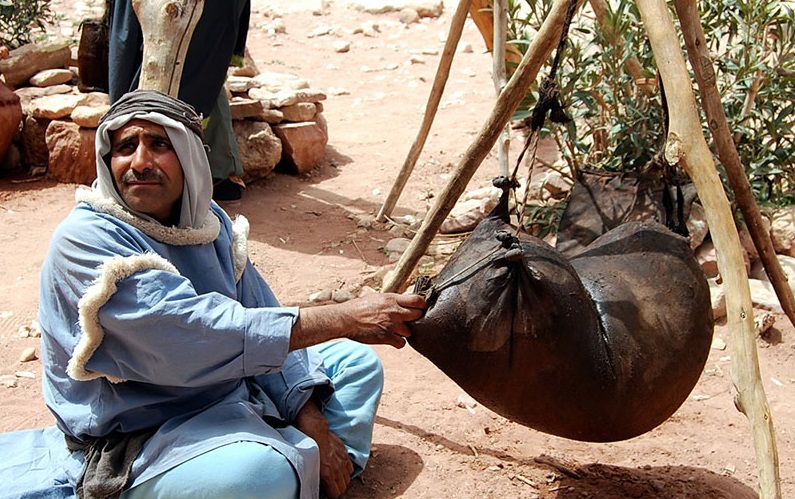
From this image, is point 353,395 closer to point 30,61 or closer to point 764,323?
point 764,323

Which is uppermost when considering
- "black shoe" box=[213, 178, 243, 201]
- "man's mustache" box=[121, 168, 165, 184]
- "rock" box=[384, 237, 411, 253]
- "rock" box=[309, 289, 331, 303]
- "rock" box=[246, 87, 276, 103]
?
"man's mustache" box=[121, 168, 165, 184]

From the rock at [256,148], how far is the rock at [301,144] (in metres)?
0.17

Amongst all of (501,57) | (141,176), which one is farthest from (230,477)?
(501,57)

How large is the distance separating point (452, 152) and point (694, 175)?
492 centimetres

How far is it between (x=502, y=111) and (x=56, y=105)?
4.84 meters

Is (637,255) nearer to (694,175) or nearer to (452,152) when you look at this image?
(694,175)

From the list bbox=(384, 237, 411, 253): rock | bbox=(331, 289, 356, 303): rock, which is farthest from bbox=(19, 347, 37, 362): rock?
bbox=(384, 237, 411, 253): rock

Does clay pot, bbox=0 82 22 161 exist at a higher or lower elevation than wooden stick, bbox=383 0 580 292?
lower

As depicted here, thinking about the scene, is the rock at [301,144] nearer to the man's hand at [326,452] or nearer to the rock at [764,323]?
the rock at [764,323]

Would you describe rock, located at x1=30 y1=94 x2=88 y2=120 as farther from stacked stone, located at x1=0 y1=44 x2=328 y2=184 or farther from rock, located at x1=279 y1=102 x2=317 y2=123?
rock, located at x1=279 y1=102 x2=317 y2=123

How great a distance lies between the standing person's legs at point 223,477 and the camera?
2.14m

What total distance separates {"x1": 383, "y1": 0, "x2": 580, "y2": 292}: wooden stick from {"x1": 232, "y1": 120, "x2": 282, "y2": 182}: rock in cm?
395

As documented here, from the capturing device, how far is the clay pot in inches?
249

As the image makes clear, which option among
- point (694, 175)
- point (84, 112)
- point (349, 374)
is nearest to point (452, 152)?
point (84, 112)
